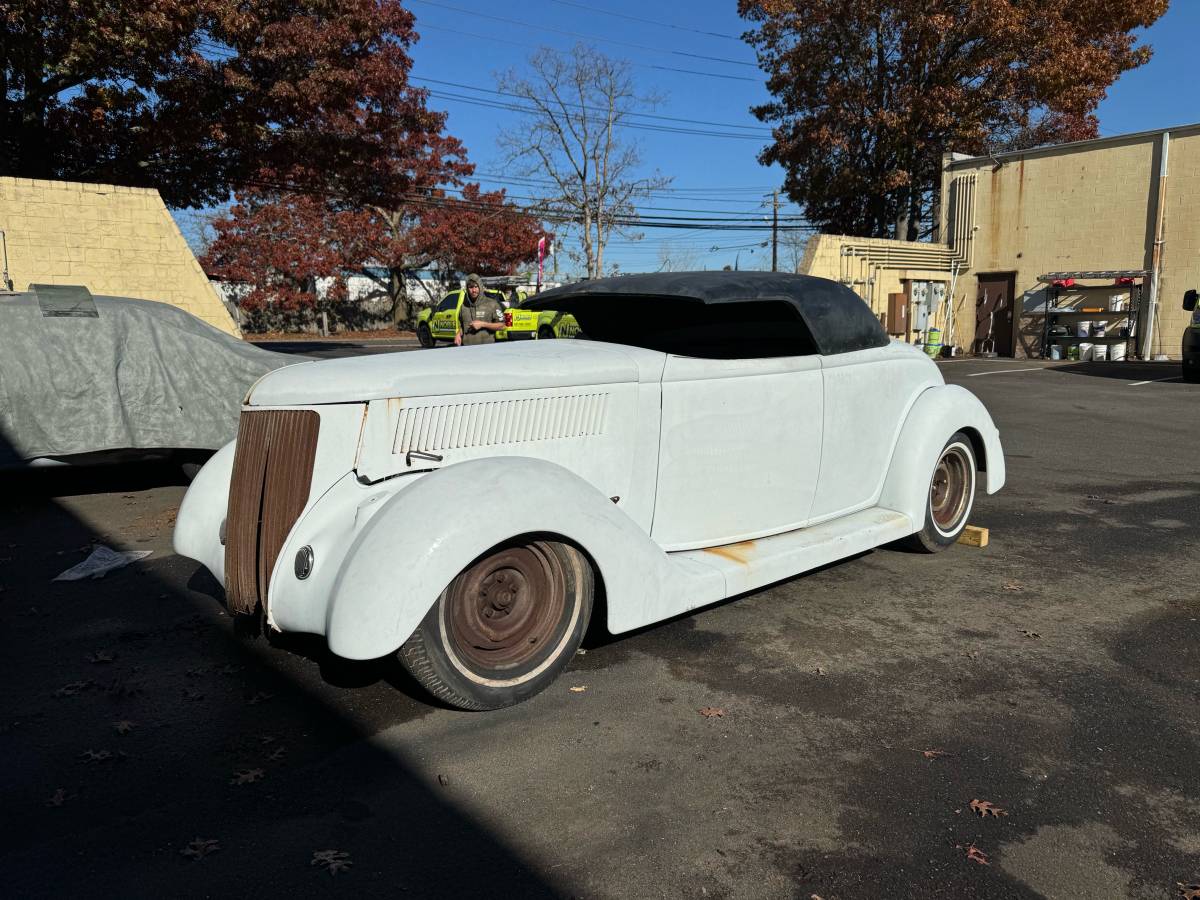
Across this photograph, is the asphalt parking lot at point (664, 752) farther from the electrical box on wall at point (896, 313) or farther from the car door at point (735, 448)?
the electrical box on wall at point (896, 313)

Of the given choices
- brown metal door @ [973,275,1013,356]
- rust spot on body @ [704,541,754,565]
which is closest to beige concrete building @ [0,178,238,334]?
rust spot on body @ [704,541,754,565]

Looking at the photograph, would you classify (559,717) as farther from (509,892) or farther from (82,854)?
(82,854)

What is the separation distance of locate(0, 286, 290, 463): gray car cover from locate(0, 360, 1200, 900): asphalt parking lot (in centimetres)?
184

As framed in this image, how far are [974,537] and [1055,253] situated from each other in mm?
20983

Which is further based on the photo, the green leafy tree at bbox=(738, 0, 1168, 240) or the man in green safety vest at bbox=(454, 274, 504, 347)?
the green leafy tree at bbox=(738, 0, 1168, 240)

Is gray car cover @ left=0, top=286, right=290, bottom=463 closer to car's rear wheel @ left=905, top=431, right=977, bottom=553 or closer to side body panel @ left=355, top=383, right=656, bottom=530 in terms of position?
side body panel @ left=355, top=383, right=656, bottom=530

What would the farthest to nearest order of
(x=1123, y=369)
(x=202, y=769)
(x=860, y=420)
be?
(x=1123, y=369) < (x=860, y=420) < (x=202, y=769)

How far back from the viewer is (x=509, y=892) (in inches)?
83.1

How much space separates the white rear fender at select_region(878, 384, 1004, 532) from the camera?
461 cm

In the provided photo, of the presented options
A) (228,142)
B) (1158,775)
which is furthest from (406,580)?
(228,142)

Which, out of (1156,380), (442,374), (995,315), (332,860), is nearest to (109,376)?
(442,374)

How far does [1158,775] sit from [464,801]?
216 centimetres

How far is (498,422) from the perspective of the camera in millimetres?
3227

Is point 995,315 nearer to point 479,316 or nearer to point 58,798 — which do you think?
point 479,316
